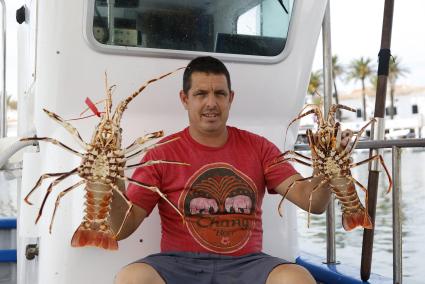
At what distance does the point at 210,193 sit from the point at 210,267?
1.08 ft

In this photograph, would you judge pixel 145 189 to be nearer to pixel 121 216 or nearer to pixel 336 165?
A: pixel 121 216

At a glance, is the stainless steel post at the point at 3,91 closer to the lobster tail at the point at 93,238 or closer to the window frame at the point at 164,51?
the window frame at the point at 164,51

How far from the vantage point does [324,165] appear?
2.29 meters

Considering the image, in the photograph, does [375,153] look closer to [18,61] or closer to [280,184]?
[280,184]

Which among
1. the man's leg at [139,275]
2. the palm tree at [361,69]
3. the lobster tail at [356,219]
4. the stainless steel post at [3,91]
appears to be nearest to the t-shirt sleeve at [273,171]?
the lobster tail at [356,219]

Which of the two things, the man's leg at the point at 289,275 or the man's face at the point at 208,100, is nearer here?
the man's leg at the point at 289,275

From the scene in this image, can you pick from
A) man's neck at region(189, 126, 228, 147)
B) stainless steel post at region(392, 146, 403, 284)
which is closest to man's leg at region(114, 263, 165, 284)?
man's neck at region(189, 126, 228, 147)

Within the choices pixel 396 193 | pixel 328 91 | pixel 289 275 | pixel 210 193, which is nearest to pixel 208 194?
pixel 210 193

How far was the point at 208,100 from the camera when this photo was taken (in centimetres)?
242

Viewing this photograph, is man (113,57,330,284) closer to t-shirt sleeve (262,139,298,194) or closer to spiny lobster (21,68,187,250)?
t-shirt sleeve (262,139,298,194)

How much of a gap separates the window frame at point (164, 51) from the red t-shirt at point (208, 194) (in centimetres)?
47

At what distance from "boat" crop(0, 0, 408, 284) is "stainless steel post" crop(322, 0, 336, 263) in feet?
0.30

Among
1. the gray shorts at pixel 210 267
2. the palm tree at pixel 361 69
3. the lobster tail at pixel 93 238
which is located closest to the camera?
the lobster tail at pixel 93 238

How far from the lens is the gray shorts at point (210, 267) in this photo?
89.7 inches
